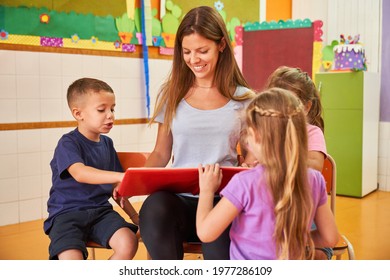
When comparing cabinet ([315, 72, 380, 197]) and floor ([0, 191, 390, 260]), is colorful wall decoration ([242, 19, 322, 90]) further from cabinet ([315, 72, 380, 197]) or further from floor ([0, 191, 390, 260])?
floor ([0, 191, 390, 260])

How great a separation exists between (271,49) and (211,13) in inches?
92.0

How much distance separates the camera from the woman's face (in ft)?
5.15

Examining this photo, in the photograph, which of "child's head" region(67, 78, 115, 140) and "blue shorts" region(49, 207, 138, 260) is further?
"child's head" region(67, 78, 115, 140)

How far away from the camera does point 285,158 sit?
1.22 meters

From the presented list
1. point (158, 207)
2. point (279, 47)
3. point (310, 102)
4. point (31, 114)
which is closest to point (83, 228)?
point (158, 207)

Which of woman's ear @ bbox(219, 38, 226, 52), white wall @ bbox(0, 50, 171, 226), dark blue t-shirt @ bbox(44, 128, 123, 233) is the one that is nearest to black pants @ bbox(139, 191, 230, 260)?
dark blue t-shirt @ bbox(44, 128, 123, 233)

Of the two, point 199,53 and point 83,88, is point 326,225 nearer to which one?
point 199,53

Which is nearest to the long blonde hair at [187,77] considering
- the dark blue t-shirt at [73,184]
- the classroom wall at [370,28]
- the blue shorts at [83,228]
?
the dark blue t-shirt at [73,184]

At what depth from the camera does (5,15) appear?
2.82 m

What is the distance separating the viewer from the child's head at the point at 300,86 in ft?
5.47

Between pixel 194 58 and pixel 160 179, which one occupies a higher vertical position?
pixel 194 58

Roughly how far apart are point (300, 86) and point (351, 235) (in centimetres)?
128
